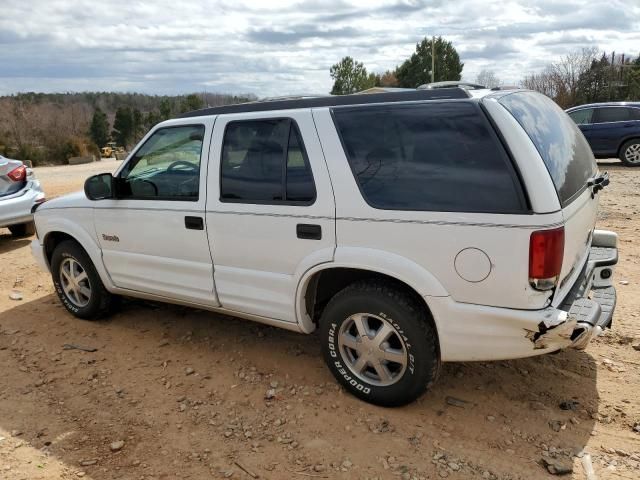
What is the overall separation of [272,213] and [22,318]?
10.6 feet

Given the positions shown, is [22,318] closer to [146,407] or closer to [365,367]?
[146,407]

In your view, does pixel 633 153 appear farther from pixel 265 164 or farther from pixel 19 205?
pixel 19 205

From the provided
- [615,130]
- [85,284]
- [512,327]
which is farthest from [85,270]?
[615,130]

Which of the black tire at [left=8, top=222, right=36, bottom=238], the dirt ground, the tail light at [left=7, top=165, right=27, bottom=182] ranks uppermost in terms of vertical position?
the tail light at [left=7, top=165, right=27, bottom=182]

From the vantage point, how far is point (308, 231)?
10.8 feet

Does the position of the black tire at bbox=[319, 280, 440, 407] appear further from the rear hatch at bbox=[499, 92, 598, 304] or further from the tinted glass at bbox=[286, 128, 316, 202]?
the rear hatch at bbox=[499, 92, 598, 304]

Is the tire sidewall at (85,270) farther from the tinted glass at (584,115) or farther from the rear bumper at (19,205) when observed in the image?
the tinted glass at (584,115)

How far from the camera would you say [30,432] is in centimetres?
330

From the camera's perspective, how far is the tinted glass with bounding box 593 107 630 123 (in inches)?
539

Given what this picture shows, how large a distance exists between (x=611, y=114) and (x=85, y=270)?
1370 centimetres

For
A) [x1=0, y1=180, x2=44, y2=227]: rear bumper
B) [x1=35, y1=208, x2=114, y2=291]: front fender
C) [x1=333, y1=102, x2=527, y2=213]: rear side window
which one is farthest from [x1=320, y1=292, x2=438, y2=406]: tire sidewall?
[x1=0, y1=180, x2=44, y2=227]: rear bumper

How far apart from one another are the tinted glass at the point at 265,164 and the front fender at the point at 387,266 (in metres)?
0.42

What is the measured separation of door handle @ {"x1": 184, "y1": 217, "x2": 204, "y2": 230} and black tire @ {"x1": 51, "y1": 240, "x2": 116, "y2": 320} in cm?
138

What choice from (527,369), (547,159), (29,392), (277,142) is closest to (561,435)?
(527,369)
